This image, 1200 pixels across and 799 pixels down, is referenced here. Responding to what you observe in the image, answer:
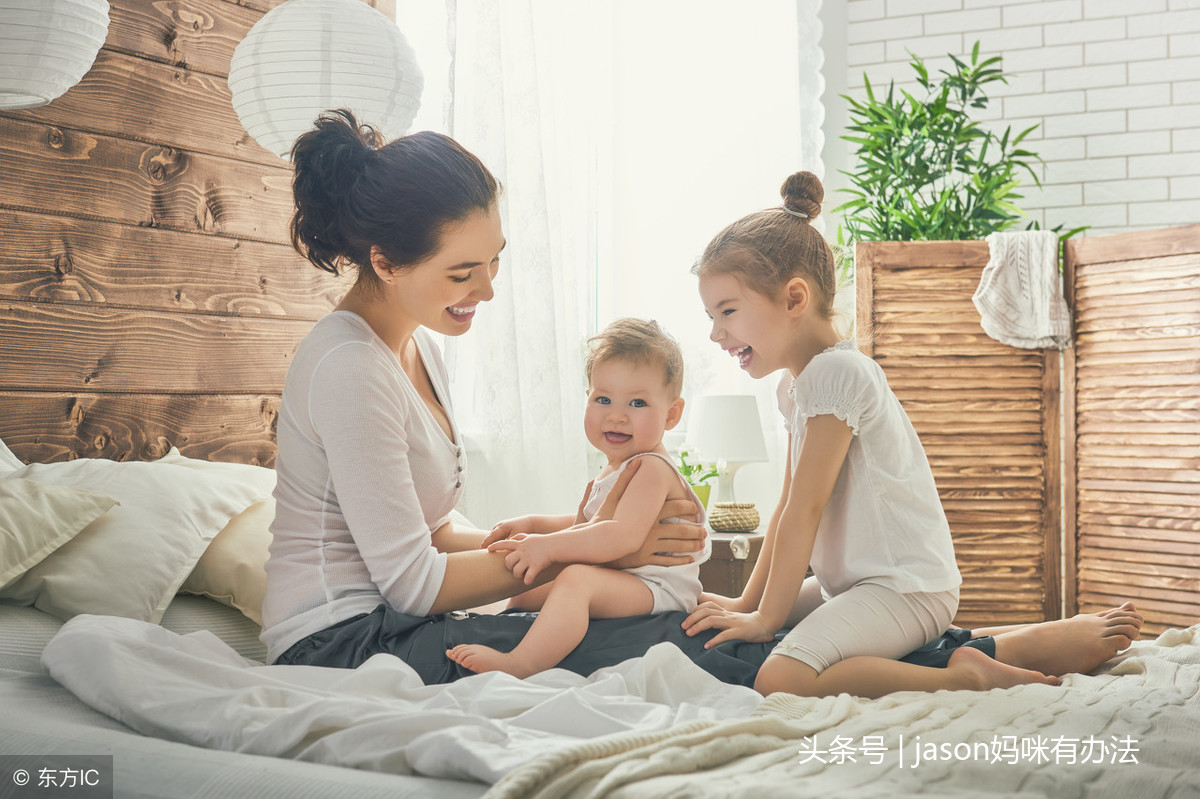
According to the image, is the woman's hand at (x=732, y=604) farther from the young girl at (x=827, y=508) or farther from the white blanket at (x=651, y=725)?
the white blanket at (x=651, y=725)

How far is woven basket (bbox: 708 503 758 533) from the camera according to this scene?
128 inches

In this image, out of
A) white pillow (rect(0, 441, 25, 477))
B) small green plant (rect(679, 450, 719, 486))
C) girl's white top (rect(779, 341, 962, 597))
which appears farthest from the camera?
small green plant (rect(679, 450, 719, 486))

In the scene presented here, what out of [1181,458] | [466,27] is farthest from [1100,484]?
[466,27]

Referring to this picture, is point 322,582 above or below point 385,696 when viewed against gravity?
above

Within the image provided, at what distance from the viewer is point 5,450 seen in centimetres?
200

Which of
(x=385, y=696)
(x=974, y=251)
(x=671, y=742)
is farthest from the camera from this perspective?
(x=974, y=251)

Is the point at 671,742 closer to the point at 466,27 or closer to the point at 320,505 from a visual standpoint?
the point at 320,505

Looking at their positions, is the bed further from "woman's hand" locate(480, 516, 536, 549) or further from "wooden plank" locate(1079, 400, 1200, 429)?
"wooden plank" locate(1079, 400, 1200, 429)

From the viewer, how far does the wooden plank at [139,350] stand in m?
2.11

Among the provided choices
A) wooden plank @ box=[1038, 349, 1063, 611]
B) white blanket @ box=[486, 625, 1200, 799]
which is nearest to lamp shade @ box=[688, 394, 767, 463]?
wooden plank @ box=[1038, 349, 1063, 611]

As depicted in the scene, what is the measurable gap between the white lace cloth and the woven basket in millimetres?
1108

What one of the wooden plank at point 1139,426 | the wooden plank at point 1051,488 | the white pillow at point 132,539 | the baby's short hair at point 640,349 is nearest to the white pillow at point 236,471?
the white pillow at point 132,539

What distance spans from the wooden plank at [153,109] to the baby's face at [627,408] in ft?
4.19

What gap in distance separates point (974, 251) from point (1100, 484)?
3.08ft
